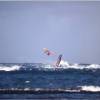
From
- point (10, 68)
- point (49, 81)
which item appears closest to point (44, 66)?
point (10, 68)

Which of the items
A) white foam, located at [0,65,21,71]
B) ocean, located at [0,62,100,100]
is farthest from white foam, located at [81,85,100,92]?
white foam, located at [0,65,21,71]

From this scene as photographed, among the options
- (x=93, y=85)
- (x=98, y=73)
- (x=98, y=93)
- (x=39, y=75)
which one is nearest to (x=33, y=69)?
(x=39, y=75)

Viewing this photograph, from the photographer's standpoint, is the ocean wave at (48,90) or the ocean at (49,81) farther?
the ocean wave at (48,90)

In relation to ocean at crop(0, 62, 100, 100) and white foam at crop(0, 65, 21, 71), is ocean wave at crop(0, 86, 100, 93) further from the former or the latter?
white foam at crop(0, 65, 21, 71)

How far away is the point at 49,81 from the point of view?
4.80m

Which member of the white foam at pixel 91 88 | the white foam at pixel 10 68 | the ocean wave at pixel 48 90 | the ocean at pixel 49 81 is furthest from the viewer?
the white foam at pixel 10 68

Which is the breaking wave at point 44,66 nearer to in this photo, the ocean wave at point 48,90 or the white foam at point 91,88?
the white foam at point 91,88

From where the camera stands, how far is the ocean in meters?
3.91

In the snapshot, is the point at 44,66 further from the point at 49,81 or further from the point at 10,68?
the point at 49,81

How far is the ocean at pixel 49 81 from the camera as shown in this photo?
3.91 m

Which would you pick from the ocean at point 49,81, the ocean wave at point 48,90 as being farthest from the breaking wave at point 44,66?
the ocean wave at point 48,90

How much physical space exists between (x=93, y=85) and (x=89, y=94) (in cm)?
65

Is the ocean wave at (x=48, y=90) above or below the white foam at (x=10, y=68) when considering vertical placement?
below

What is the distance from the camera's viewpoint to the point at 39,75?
Answer: 5.21 meters
